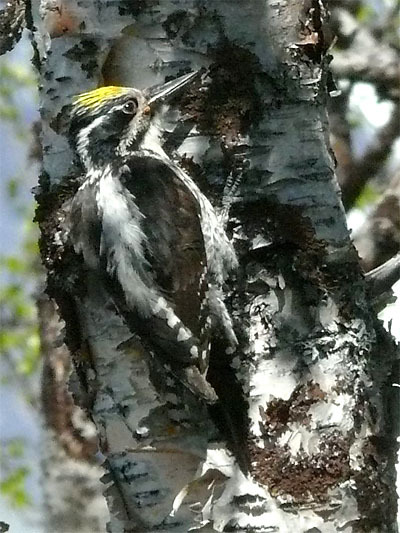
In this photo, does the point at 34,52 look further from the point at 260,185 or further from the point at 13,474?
the point at 13,474

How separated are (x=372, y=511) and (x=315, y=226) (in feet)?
2.44

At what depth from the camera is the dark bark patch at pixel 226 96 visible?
273 centimetres

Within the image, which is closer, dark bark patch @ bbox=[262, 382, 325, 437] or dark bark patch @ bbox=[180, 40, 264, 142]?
A: dark bark patch @ bbox=[262, 382, 325, 437]

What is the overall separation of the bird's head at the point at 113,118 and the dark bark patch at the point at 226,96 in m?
0.06

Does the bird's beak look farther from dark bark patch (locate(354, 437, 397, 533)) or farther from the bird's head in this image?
dark bark patch (locate(354, 437, 397, 533))

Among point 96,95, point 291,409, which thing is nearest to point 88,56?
point 96,95

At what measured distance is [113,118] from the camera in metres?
3.18

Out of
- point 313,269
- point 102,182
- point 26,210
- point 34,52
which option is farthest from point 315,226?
point 26,210

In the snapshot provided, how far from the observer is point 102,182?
9.71ft

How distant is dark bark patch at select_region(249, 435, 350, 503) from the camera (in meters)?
2.44

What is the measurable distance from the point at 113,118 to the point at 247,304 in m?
0.87

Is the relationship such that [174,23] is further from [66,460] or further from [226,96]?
[66,460]

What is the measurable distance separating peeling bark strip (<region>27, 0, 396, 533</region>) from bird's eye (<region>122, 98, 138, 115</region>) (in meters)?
0.15

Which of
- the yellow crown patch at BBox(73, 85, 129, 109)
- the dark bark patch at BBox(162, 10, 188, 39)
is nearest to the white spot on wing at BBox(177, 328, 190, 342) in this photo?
the yellow crown patch at BBox(73, 85, 129, 109)
